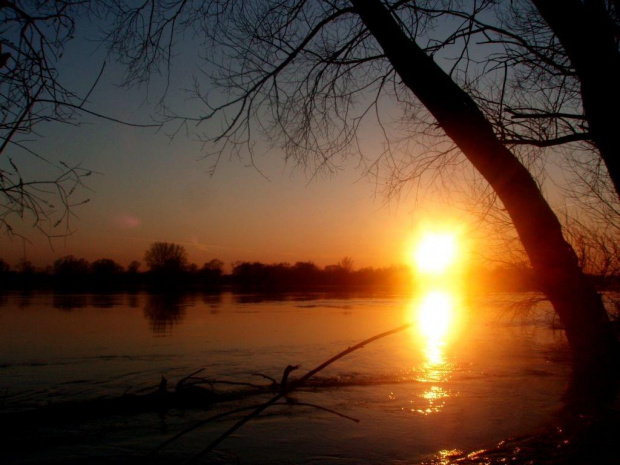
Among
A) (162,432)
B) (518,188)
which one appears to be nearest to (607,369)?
(518,188)

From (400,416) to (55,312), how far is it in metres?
22.7

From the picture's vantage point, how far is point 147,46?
546 centimetres

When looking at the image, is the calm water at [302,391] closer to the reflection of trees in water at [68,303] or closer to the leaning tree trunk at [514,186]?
the leaning tree trunk at [514,186]

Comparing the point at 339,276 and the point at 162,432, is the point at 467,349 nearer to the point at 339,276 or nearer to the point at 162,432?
the point at 162,432

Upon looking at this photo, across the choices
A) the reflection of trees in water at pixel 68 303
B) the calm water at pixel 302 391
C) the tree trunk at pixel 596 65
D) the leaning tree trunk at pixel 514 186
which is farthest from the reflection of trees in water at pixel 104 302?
the tree trunk at pixel 596 65

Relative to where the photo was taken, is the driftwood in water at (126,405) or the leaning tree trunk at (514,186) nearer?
the leaning tree trunk at (514,186)

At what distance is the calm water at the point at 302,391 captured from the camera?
18.2 feet

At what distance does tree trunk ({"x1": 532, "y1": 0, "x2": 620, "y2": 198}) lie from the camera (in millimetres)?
2988

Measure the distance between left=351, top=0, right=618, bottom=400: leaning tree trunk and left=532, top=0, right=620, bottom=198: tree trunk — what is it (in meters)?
1.08

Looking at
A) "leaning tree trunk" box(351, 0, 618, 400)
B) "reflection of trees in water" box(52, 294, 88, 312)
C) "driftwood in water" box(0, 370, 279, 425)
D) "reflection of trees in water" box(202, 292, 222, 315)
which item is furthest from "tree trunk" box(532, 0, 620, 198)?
"reflection of trees in water" box(52, 294, 88, 312)

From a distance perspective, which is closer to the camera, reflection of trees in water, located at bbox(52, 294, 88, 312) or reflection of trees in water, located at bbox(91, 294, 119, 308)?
reflection of trees in water, located at bbox(52, 294, 88, 312)

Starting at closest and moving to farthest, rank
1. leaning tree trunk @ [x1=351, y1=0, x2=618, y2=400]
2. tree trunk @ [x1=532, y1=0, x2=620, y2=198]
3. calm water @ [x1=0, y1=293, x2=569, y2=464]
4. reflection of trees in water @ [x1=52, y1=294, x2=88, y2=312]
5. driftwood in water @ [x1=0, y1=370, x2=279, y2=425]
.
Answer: tree trunk @ [x1=532, y1=0, x2=620, y2=198], leaning tree trunk @ [x1=351, y1=0, x2=618, y2=400], calm water @ [x1=0, y1=293, x2=569, y2=464], driftwood in water @ [x1=0, y1=370, x2=279, y2=425], reflection of trees in water @ [x1=52, y1=294, x2=88, y2=312]

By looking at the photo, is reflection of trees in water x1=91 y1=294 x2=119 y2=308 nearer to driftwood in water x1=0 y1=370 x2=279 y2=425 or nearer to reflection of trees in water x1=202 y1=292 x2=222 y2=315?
reflection of trees in water x1=202 y1=292 x2=222 y2=315

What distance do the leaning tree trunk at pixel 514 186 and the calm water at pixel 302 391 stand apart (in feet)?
2.77
